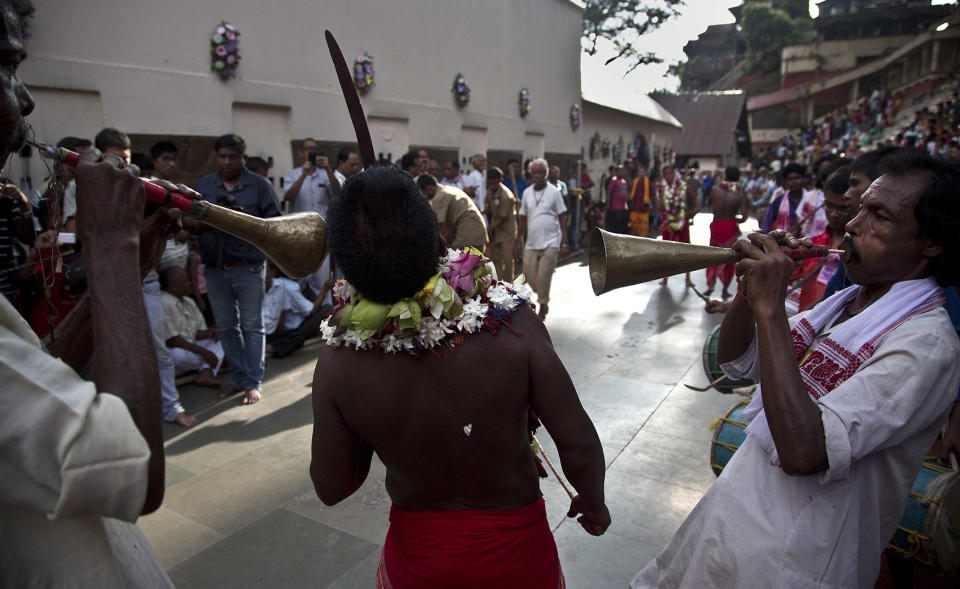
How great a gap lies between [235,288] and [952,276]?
440cm

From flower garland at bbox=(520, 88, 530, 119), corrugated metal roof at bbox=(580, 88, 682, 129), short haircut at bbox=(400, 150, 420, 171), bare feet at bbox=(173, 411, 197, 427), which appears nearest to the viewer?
bare feet at bbox=(173, 411, 197, 427)

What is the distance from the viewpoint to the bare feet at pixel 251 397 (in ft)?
15.6

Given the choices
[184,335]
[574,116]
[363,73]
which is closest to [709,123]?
[574,116]

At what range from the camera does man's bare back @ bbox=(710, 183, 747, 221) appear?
328 inches

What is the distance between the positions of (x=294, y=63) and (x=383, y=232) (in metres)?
6.96

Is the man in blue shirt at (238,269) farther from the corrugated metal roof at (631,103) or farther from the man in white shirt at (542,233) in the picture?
the corrugated metal roof at (631,103)

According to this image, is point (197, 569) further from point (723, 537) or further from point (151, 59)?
point (151, 59)

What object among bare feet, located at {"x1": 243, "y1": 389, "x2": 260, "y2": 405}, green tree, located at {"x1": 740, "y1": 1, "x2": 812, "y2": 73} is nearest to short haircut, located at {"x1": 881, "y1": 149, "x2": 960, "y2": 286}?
bare feet, located at {"x1": 243, "y1": 389, "x2": 260, "y2": 405}

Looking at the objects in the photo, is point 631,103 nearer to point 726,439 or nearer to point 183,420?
point 183,420

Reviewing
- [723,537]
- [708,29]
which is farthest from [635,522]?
[708,29]

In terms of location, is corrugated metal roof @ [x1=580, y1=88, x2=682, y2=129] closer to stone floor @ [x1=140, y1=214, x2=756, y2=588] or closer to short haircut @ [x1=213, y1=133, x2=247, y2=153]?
stone floor @ [x1=140, y1=214, x2=756, y2=588]

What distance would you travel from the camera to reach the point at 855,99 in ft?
118

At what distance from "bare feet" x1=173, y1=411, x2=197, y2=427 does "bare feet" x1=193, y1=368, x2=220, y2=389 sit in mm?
696

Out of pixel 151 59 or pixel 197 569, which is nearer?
pixel 197 569
